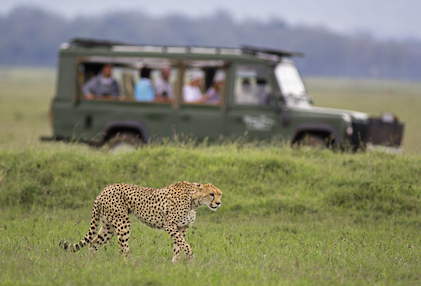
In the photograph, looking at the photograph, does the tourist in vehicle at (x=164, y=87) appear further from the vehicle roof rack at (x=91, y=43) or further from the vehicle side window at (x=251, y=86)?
the vehicle side window at (x=251, y=86)

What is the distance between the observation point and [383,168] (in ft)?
32.2

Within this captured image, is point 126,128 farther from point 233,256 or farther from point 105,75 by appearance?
point 233,256

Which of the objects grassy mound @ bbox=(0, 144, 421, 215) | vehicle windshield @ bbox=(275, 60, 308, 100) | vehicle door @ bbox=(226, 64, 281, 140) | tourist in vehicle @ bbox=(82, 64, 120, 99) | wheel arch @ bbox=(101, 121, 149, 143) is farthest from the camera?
tourist in vehicle @ bbox=(82, 64, 120, 99)

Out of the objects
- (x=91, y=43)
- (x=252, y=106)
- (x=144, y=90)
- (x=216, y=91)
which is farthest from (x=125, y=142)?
(x=252, y=106)

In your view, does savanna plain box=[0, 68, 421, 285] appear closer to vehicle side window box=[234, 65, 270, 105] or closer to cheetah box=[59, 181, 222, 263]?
cheetah box=[59, 181, 222, 263]

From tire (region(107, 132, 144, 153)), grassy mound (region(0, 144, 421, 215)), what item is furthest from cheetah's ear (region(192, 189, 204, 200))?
tire (region(107, 132, 144, 153))

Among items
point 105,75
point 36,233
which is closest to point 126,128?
point 105,75

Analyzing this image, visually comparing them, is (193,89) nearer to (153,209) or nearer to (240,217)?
(240,217)

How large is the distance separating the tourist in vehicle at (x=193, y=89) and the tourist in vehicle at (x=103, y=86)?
4.97 feet

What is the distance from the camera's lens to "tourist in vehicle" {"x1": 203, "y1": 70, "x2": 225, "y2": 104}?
1218cm

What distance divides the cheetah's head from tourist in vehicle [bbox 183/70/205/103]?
637 cm

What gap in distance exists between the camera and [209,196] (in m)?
5.84

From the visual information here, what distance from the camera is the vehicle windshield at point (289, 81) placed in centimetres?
1198

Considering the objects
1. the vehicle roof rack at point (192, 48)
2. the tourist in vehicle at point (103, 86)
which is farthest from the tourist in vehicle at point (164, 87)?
the tourist in vehicle at point (103, 86)
